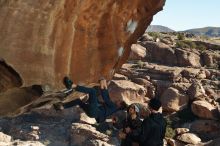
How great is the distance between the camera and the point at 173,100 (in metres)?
36.5

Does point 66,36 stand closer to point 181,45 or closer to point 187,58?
point 187,58

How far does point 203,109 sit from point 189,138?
427 centimetres

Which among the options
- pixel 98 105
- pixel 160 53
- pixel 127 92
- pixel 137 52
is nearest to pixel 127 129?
pixel 98 105

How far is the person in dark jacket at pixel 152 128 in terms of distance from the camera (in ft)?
23.0

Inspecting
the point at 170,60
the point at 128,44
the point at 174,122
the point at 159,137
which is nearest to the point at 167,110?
the point at 174,122

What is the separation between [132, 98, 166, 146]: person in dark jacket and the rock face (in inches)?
73.8

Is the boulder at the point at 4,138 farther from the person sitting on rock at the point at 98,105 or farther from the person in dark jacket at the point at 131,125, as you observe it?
the person in dark jacket at the point at 131,125

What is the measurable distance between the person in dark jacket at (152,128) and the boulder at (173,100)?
2923cm

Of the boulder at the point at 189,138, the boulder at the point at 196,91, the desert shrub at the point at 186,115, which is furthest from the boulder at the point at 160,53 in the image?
the boulder at the point at 189,138

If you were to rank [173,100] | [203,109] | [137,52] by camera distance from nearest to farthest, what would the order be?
[203,109] → [173,100] → [137,52]

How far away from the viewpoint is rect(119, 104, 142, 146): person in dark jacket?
23.5ft

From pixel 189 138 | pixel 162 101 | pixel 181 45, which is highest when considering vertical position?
pixel 181 45

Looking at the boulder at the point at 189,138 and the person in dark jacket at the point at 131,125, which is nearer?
the person in dark jacket at the point at 131,125

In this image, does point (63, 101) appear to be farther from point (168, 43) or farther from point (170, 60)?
point (168, 43)
